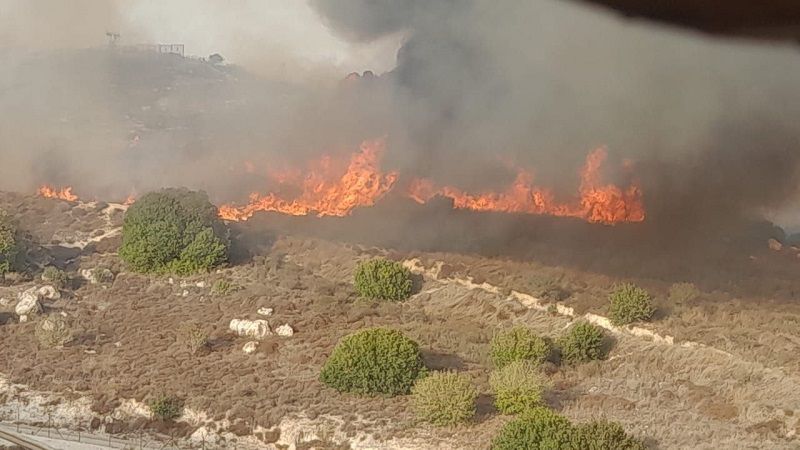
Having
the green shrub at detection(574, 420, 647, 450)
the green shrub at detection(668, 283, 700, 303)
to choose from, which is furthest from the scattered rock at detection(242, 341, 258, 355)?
the green shrub at detection(668, 283, 700, 303)

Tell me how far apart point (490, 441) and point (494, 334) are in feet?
26.2

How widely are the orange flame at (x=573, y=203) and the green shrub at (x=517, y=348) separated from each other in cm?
1548

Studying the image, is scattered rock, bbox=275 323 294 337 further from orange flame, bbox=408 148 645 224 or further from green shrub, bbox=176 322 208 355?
orange flame, bbox=408 148 645 224

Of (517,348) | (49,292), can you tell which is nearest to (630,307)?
(517,348)

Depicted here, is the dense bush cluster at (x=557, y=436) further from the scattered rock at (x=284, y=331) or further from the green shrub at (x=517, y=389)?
the scattered rock at (x=284, y=331)

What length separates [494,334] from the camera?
94.3 ft

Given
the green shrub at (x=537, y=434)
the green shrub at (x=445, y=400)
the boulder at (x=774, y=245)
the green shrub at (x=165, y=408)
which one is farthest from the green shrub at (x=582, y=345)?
the boulder at (x=774, y=245)

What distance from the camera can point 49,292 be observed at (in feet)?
105

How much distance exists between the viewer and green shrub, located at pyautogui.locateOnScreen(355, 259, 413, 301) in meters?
32.5

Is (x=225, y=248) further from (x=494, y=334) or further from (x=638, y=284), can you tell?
(x=638, y=284)

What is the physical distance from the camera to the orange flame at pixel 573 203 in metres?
40.9

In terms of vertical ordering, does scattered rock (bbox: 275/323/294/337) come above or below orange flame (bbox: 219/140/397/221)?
below

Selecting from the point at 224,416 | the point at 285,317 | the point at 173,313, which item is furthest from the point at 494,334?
the point at 173,313

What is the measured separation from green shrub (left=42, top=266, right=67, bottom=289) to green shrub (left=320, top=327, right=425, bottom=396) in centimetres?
1444
